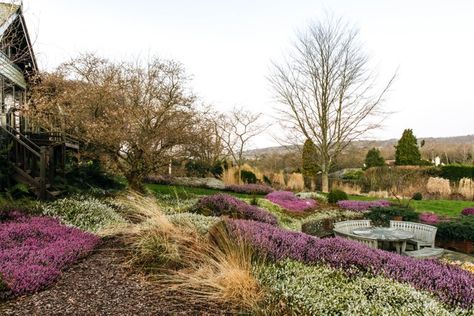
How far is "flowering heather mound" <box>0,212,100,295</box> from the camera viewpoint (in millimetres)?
3529

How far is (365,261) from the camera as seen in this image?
158 inches

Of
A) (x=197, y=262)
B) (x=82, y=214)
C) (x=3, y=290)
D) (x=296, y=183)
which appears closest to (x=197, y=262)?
(x=197, y=262)

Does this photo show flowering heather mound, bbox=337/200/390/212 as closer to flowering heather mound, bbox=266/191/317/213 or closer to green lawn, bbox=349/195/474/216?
flowering heather mound, bbox=266/191/317/213

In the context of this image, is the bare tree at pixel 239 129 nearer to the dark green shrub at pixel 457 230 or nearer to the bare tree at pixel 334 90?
the bare tree at pixel 334 90

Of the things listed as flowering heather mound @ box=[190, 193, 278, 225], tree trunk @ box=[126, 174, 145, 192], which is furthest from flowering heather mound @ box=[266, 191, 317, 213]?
tree trunk @ box=[126, 174, 145, 192]

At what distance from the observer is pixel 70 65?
14.5 m

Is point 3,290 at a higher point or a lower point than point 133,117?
lower

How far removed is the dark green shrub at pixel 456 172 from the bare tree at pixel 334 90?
16.3 ft

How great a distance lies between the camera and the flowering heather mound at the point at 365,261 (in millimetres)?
3572

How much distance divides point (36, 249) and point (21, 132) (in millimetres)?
11057

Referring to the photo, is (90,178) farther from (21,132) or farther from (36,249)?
(36,249)

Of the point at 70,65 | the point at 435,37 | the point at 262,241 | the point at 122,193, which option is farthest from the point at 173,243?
the point at 70,65

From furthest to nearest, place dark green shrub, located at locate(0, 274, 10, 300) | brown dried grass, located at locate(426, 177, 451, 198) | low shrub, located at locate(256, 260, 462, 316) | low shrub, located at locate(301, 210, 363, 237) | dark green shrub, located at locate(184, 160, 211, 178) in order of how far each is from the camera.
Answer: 1. dark green shrub, located at locate(184, 160, 211, 178)
2. brown dried grass, located at locate(426, 177, 451, 198)
3. low shrub, located at locate(301, 210, 363, 237)
4. dark green shrub, located at locate(0, 274, 10, 300)
5. low shrub, located at locate(256, 260, 462, 316)

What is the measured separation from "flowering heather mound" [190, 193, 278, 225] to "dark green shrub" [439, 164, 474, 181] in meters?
16.3
